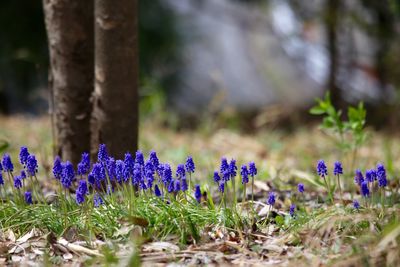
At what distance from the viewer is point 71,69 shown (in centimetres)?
386

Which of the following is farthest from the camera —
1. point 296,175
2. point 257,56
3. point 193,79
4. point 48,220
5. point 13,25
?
point 257,56

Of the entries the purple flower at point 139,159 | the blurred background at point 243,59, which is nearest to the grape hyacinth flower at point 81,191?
the purple flower at point 139,159

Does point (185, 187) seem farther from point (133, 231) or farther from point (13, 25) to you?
point (13, 25)

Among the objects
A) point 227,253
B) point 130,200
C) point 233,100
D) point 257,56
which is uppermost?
point 257,56

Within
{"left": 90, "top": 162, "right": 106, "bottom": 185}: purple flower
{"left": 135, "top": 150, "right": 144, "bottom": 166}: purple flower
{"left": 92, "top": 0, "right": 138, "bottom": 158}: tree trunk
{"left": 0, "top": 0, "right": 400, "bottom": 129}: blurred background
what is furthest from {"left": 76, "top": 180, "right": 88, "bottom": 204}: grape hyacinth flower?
{"left": 0, "top": 0, "right": 400, "bottom": 129}: blurred background

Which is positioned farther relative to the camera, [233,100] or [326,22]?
[233,100]

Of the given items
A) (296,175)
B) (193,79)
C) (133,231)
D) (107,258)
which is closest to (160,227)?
→ (133,231)

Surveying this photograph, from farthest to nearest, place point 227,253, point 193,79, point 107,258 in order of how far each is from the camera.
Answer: point 193,79 → point 227,253 → point 107,258

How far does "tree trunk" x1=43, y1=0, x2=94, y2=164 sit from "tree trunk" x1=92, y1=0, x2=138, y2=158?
0.25 metres

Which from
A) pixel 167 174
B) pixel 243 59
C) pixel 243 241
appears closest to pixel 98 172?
pixel 167 174

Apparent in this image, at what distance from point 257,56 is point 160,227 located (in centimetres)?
779

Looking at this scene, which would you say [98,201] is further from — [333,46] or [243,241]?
[333,46]

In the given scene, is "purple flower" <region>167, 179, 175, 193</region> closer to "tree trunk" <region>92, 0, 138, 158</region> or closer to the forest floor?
the forest floor

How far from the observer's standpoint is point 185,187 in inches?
119
